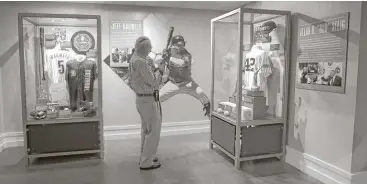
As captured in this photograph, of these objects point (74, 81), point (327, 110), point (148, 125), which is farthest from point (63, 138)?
point (327, 110)

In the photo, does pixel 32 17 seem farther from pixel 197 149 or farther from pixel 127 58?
pixel 197 149

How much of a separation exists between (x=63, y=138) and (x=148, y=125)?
1191mm

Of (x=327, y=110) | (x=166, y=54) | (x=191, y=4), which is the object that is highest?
(x=191, y=4)

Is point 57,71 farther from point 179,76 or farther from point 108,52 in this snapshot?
point 179,76

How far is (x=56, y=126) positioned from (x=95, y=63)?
97 cm

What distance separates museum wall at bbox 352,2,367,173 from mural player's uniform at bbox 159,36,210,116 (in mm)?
2990

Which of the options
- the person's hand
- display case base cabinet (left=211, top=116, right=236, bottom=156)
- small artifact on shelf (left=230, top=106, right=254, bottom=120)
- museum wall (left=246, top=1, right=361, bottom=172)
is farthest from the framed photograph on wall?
the person's hand

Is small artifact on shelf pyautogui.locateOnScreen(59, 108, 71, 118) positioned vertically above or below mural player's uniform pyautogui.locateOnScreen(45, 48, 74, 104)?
below

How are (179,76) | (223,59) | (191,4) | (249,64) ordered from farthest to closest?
(179,76) → (191,4) → (223,59) → (249,64)

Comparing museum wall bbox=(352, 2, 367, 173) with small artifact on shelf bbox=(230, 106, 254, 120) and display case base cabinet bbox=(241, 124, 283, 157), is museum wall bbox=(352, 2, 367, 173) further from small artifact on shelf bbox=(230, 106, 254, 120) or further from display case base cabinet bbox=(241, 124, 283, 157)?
small artifact on shelf bbox=(230, 106, 254, 120)

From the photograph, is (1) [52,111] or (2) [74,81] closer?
(1) [52,111]

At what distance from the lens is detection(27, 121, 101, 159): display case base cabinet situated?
143 inches

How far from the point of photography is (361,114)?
2.83 metres

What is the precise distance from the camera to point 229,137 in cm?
375
